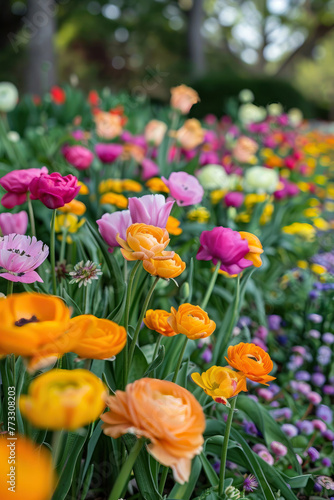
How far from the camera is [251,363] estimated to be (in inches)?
25.9

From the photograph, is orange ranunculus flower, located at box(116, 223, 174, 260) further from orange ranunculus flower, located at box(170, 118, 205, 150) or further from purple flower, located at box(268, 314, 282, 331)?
orange ranunculus flower, located at box(170, 118, 205, 150)

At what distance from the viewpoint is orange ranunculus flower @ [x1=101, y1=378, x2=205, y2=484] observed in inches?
17.8

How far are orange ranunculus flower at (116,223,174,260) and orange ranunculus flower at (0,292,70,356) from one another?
18cm

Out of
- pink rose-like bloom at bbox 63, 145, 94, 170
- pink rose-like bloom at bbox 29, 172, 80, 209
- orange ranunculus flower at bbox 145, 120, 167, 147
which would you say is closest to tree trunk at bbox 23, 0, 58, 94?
orange ranunculus flower at bbox 145, 120, 167, 147

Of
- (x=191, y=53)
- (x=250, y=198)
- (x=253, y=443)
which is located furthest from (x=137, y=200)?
(x=191, y=53)

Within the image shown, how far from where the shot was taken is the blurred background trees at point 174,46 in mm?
8462

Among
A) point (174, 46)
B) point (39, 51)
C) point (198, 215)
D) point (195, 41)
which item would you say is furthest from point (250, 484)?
point (174, 46)

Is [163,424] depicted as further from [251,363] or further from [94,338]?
[251,363]

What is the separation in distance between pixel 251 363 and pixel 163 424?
0.25m

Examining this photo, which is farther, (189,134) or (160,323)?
(189,134)

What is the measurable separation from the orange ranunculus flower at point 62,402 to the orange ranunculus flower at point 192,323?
0.25 metres

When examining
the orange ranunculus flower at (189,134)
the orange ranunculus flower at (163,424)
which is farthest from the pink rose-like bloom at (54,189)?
the orange ranunculus flower at (189,134)

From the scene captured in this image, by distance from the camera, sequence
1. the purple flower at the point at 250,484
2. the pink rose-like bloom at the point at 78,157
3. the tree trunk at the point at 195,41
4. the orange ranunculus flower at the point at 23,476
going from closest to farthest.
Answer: the orange ranunculus flower at the point at 23,476 → the purple flower at the point at 250,484 → the pink rose-like bloom at the point at 78,157 → the tree trunk at the point at 195,41

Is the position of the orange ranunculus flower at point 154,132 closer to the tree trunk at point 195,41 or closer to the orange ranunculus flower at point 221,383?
the orange ranunculus flower at point 221,383
